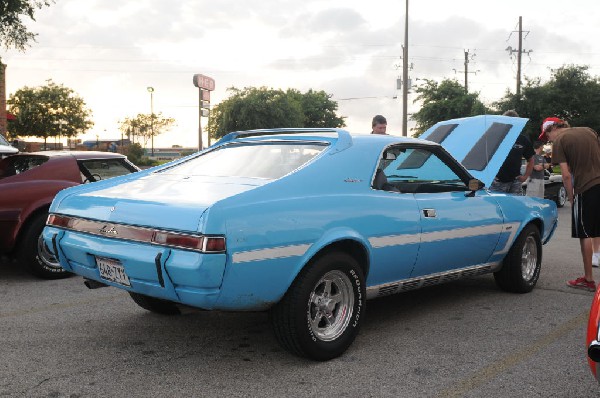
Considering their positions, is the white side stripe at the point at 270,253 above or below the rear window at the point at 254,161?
below

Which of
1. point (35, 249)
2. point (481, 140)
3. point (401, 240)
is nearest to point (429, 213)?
point (401, 240)

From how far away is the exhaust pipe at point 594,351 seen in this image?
2602mm

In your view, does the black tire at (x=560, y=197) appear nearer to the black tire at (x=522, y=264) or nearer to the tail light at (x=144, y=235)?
the black tire at (x=522, y=264)

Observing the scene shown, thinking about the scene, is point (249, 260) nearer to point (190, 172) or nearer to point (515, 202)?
point (190, 172)

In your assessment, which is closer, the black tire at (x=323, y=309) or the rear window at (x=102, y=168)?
the black tire at (x=323, y=309)

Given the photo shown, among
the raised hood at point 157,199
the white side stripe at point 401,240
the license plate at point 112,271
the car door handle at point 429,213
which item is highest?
the raised hood at point 157,199

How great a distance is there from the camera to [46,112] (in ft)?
187

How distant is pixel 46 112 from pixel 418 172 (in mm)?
57253

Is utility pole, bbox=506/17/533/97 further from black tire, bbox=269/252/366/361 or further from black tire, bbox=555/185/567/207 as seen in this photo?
black tire, bbox=269/252/366/361

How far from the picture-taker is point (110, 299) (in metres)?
5.42

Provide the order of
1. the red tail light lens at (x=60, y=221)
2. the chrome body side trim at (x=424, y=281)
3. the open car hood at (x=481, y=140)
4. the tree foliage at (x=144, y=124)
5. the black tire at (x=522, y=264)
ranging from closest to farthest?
the red tail light lens at (x=60, y=221), the chrome body side trim at (x=424, y=281), the black tire at (x=522, y=264), the open car hood at (x=481, y=140), the tree foliage at (x=144, y=124)

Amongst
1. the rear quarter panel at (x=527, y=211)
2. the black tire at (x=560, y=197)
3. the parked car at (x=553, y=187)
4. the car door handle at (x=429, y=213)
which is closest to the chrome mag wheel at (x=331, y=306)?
the car door handle at (x=429, y=213)

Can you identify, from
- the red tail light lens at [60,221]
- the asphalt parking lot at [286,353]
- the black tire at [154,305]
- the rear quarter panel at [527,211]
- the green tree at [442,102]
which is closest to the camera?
the asphalt parking lot at [286,353]

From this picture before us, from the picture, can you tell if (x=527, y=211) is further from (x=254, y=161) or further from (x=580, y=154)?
(x=254, y=161)
